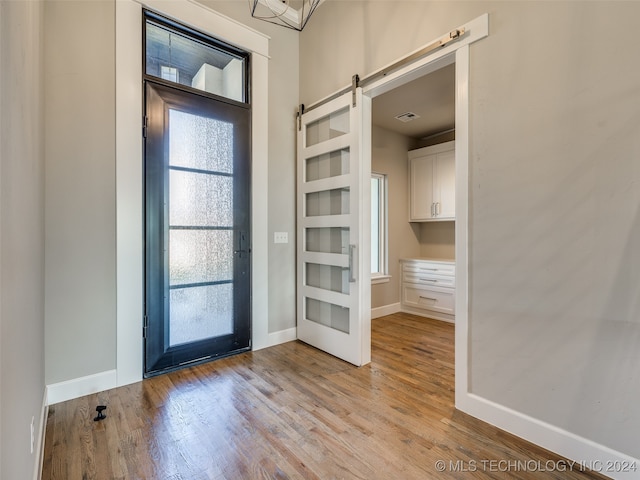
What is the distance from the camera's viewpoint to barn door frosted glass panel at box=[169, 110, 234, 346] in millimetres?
2566

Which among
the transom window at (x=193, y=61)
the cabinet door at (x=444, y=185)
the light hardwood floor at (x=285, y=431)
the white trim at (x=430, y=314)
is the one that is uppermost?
the transom window at (x=193, y=61)

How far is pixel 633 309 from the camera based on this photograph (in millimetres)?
1383

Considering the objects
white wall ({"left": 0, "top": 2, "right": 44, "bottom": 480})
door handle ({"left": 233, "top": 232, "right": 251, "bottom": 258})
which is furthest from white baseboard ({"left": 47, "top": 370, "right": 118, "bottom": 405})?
door handle ({"left": 233, "top": 232, "right": 251, "bottom": 258})

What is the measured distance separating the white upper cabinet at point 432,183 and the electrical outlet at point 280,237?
8.12 feet

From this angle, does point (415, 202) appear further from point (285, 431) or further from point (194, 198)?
point (285, 431)

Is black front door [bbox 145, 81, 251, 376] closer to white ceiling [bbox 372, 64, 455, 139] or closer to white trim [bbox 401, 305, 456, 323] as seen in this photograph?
white ceiling [bbox 372, 64, 455, 139]

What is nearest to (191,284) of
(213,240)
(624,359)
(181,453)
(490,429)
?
(213,240)

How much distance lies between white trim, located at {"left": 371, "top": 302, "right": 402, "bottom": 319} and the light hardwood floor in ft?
5.66

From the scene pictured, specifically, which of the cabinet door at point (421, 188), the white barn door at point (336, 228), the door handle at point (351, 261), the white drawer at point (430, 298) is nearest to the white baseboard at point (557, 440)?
the white barn door at point (336, 228)

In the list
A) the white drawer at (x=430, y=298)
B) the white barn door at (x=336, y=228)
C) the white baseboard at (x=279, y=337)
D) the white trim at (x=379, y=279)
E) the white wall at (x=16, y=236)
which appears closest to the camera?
the white wall at (x=16, y=236)

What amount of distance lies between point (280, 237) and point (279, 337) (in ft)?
3.51

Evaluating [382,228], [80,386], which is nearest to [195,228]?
[80,386]

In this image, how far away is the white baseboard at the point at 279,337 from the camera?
3101mm

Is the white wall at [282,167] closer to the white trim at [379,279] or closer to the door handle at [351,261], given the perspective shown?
the door handle at [351,261]
